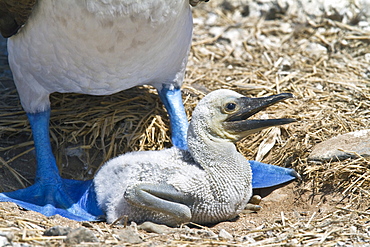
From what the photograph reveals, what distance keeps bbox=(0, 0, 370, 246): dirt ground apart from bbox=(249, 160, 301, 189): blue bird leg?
9cm

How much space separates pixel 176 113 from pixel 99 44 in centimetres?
122

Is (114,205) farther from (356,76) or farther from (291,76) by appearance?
(356,76)

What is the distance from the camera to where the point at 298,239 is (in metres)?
3.30

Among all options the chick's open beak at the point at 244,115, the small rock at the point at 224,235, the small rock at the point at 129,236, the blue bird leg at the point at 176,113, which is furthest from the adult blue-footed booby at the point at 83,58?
the small rock at the point at 224,235

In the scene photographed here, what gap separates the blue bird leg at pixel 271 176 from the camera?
13.7ft

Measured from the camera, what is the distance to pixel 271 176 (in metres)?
4.20

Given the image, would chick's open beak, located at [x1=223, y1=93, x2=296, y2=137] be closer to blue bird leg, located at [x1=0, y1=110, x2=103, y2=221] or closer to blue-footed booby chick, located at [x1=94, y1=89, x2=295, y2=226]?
blue-footed booby chick, located at [x1=94, y1=89, x2=295, y2=226]

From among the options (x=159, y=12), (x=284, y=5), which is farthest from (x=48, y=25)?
(x=284, y=5)

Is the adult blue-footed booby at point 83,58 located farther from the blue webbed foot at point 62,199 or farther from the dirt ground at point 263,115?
the dirt ground at point 263,115

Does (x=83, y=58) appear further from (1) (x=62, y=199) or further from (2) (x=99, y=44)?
(1) (x=62, y=199)

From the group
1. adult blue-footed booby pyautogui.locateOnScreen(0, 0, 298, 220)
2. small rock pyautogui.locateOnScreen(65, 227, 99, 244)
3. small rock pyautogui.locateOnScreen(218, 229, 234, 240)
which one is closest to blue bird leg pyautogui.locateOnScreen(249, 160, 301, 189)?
adult blue-footed booby pyautogui.locateOnScreen(0, 0, 298, 220)

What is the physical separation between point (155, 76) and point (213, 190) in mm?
1168

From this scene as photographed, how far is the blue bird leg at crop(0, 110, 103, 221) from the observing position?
406 centimetres

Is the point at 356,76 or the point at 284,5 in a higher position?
the point at 284,5
